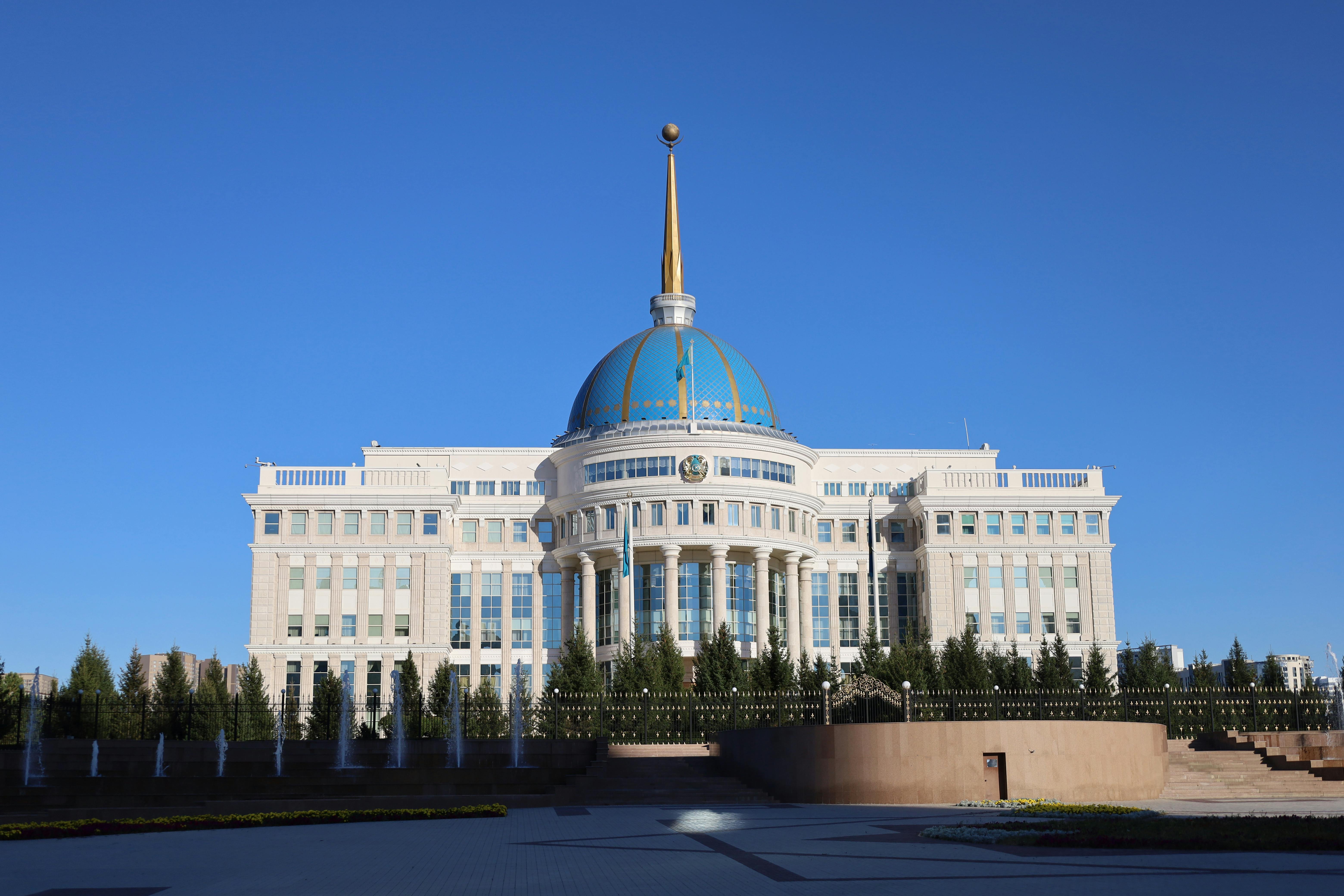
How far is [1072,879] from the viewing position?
14.8 metres

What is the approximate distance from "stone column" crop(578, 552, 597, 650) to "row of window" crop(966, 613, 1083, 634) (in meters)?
19.3

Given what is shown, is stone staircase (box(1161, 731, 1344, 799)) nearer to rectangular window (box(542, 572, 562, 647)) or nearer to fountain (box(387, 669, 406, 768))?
fountain (box(387, 669, 406, 768))

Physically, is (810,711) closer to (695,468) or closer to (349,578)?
(695,468)

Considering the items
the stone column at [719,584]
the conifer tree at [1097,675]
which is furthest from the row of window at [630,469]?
the conifer tree at [1097,675]

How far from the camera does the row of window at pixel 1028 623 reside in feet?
227

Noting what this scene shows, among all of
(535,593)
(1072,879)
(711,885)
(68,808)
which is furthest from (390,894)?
(535,593)

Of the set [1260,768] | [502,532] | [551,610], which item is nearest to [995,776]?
[1260,768]

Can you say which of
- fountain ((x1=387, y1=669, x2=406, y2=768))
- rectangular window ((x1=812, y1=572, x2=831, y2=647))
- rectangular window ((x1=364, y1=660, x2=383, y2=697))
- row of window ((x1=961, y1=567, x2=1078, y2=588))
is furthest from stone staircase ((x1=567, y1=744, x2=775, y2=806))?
row of window ((x1=961, y1=567, x2=1078, y2=588))

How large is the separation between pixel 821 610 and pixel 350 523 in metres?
25.0

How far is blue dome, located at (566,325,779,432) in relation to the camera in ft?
222

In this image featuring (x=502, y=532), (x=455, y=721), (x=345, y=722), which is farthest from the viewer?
(x=502, y=532)

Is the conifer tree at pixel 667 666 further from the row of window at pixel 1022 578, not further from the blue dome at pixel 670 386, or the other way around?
the row of window at pixel 1022 578

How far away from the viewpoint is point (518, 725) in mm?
38094

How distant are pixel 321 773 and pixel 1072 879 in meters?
20.8
